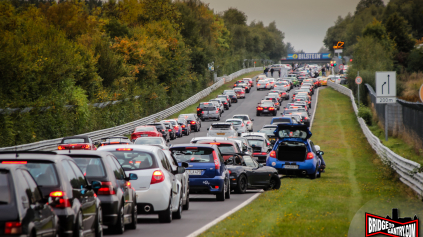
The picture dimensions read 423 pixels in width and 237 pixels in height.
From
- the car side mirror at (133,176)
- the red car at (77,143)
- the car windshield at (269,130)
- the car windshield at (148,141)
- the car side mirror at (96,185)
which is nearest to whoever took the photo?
the car side mirror at (96,185)

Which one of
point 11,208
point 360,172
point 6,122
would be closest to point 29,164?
point 11,208

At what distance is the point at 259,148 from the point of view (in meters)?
33.4

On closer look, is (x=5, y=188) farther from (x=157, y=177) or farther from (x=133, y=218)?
(x=157, y=177)

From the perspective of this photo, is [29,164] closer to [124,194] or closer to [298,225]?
[124,194]

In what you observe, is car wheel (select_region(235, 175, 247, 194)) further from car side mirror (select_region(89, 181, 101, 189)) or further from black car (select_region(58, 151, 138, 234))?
car side mirror (select_region(89, 181, 101, 189))

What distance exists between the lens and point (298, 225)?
11.9m

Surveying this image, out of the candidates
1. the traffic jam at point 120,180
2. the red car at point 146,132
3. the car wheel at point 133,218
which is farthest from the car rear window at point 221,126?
the car wheel at point 133,218

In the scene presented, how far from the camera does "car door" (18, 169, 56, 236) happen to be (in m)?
7.17

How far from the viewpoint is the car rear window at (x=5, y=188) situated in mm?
6923

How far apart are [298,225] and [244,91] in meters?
81.1

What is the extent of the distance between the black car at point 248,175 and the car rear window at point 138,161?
23.3 ft

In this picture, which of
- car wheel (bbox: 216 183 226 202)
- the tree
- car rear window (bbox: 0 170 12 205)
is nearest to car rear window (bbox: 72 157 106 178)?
car rear window (bbox: 0 170 12 205)

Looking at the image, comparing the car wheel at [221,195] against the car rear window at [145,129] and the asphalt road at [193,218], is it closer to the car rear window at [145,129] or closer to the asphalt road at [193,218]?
the asphalt road at [193,218]

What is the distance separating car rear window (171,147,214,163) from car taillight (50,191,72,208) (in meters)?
9.37
